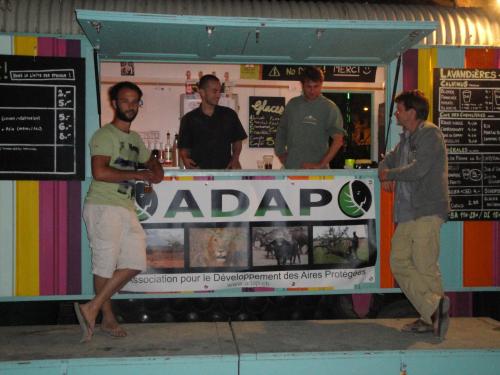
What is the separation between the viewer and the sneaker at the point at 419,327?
523 cm

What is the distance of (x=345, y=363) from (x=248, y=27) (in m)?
2.88

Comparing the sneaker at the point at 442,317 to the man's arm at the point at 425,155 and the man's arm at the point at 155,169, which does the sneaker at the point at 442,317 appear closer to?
the man's arm at the point at 425,155

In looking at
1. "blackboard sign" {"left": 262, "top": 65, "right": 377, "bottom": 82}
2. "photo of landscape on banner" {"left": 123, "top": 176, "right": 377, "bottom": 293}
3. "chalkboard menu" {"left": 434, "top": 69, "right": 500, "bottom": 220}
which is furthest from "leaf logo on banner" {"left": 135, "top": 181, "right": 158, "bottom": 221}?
"blackboard sign" {"left": 262, "top": 65, "right": 377, "bottom": 82}

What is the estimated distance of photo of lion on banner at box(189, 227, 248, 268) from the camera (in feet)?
18.3

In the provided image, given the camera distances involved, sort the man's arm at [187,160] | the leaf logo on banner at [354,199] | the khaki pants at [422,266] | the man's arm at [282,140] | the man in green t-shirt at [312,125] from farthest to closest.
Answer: the man's arm at [282,140], the man in green t-shirt at [312,125], the man's arm at [187,160], the leaf logo on banner at [354,199], the khaki pants at [422,266]

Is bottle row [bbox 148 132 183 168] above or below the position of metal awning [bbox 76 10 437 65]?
below

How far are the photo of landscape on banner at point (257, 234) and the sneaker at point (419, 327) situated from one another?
2.23 ft

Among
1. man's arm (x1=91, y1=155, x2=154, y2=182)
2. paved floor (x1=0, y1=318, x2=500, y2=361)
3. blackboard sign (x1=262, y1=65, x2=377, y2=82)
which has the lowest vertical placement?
paved floor (x1=0, y1=318, x2=500, y2=361)

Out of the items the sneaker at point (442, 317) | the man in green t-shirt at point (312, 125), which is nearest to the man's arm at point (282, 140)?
the man in green t-shirt at point (312, 125)

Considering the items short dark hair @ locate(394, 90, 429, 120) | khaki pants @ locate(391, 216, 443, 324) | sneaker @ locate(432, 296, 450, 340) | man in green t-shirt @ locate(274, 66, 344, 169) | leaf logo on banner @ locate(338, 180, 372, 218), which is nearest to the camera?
sneaker @ locate(432, 296, 450, 340)

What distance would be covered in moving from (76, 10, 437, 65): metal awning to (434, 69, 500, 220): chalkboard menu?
0.71m

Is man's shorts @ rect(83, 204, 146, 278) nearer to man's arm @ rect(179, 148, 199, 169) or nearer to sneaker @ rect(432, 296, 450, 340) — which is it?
man's arm @ rect(179, 148, 199, 169)

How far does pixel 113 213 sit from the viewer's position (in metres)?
4.91

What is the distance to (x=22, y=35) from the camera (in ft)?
18.0
